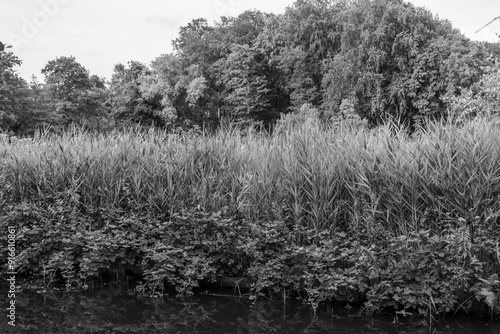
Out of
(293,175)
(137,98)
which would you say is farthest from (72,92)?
(293,175)

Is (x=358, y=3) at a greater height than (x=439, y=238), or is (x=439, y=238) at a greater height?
(x=358, y=3)

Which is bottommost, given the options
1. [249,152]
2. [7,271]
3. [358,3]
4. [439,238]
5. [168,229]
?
[7,271]

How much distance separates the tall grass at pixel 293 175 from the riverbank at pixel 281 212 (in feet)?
0.06

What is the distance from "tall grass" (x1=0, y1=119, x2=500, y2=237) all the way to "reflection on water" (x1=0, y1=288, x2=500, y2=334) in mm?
898

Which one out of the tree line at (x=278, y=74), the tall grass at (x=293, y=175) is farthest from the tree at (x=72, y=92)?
the tall grass at (x=293, y=175)

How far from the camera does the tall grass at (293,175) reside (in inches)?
212

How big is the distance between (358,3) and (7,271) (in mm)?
32401

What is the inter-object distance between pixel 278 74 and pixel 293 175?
35.1m

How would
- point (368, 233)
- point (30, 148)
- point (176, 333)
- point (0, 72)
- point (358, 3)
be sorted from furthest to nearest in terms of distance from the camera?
1. point (358, 3)
2. point (0, 72)
3. point (30, 148)
4. point (368, 233)
5. point (176, 333)

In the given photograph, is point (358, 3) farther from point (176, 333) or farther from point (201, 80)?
point (176, 333)

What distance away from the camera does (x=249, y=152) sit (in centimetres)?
673

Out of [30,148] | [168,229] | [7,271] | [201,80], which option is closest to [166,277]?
[168,229]

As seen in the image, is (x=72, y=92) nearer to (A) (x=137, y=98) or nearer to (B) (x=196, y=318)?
(A) (x=137, y=98)

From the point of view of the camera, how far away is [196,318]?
5.43 meters
